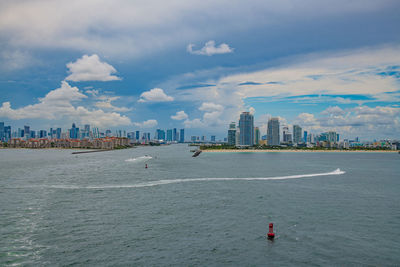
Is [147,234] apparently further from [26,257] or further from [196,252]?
[26,257]

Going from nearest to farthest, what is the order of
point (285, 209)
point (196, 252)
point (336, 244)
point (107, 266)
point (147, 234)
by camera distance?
1. point (107, 266)
2. point (196, 252)
3. point (336, 244)
4. point (147, 234)
5. point (285, 209)

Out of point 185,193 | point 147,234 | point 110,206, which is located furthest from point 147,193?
point 147,234

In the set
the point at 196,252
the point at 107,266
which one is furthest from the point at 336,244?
the point at 107,266

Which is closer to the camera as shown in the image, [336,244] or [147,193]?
[336,244]

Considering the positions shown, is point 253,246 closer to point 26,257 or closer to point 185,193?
point 26,257

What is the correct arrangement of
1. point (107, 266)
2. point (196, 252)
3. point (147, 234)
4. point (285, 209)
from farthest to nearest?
1. point (285, 209)
2. point (147, 234)
3. point (196, 252)
4. point (107, 266)

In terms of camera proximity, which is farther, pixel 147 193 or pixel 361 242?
pixel 147 193

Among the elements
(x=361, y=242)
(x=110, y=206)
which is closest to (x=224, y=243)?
(x=361, y=242)

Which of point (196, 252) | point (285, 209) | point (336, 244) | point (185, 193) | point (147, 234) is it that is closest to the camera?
point (196, 252)

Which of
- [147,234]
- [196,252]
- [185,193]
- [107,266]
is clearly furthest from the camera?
[185,193]
